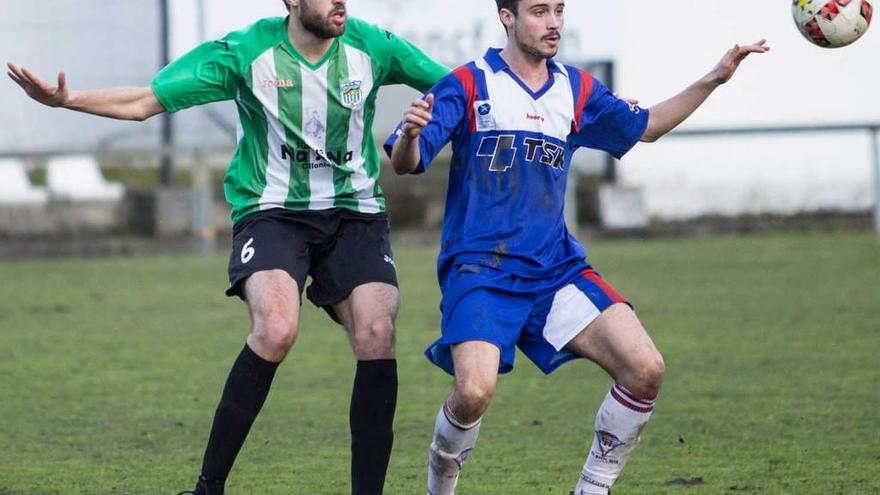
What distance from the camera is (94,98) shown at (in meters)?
5.59

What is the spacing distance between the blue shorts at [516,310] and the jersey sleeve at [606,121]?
0.55 metres

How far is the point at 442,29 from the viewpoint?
1897 cm

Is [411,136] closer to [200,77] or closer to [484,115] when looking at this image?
[484,115]

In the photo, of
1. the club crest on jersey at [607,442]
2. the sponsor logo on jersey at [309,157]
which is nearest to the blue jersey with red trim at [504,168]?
the sponsor logo on jersey at [309,157]

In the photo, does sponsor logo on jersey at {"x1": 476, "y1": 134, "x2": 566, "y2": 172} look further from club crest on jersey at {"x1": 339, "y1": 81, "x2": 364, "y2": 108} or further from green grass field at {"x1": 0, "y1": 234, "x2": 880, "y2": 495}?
green grass field at {"x1": 0, "y1": 234, "x2": 880, "y2": 495}

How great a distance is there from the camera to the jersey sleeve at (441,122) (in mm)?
5371

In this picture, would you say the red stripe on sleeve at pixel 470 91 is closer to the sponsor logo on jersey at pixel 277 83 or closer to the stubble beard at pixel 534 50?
the stubble beard at pixel 534 50

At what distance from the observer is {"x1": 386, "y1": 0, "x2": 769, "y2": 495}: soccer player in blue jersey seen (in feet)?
17.6

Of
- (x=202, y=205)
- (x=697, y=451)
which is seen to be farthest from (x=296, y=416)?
(x=202, y=205)

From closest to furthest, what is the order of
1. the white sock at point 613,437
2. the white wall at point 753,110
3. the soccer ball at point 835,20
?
the white sock at point 613,437
the soccer ball at point 835,20
the white wall at point 753,110

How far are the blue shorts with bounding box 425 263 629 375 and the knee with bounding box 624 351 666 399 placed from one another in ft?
0.80

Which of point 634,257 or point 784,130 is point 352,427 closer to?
point 634,257

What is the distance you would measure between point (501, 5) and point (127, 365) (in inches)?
184

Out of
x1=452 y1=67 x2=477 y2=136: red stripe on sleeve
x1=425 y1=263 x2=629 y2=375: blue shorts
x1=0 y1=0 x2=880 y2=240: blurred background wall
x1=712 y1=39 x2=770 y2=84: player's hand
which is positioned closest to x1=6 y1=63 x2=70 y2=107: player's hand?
x1=452 y1=67 x2=477 y2=136: red stripe on sleeve
